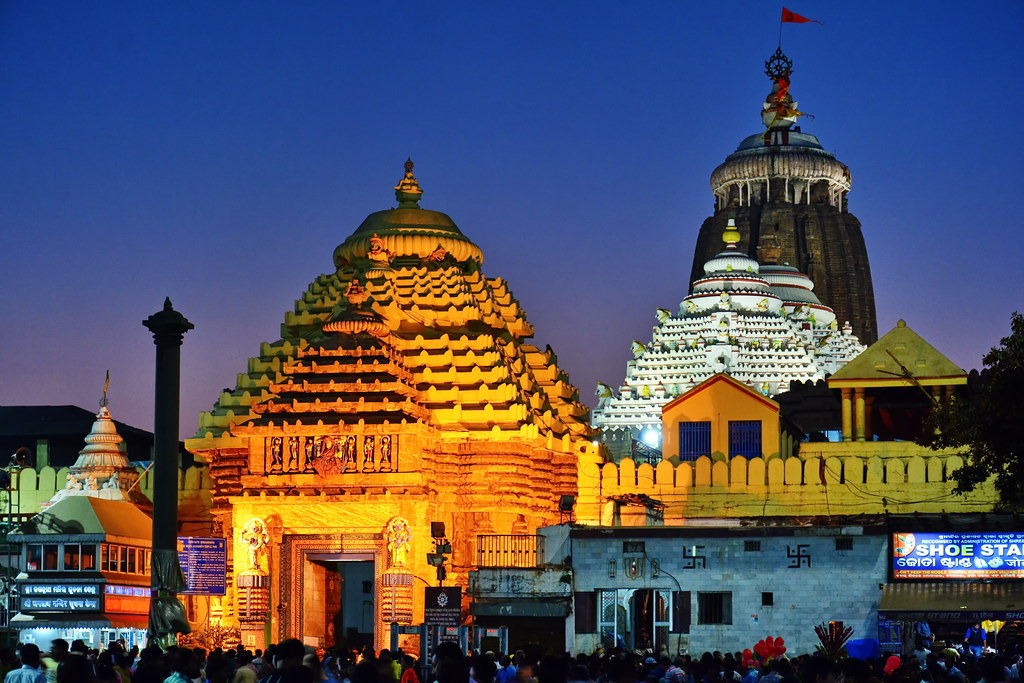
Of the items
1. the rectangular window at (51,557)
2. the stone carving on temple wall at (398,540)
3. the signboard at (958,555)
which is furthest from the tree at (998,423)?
the rectangular window at (51,557)

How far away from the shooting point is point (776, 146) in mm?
103125

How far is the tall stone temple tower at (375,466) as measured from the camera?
2020 inches

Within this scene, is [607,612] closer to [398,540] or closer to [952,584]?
[398,540]

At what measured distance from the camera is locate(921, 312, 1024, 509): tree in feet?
131

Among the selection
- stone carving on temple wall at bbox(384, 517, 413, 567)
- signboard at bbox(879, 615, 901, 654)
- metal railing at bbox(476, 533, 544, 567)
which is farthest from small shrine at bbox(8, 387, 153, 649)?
signboard at bbox(879, 615, 901, 654)

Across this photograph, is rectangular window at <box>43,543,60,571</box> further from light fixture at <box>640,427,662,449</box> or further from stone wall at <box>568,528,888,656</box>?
light fixture at <box>640,427,662,449</box>

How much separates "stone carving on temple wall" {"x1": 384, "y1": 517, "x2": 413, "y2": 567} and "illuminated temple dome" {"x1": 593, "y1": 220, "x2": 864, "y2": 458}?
31.3m

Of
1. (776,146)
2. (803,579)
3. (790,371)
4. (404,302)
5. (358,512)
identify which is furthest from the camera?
(776,146)

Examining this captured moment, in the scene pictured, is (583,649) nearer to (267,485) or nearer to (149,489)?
(267,485)

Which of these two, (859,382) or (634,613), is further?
(859,382)

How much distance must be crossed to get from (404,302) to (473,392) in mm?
5118

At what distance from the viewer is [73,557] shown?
49094 millimetres

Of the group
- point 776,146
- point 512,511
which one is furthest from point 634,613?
point 776,146

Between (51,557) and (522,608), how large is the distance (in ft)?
36.2
